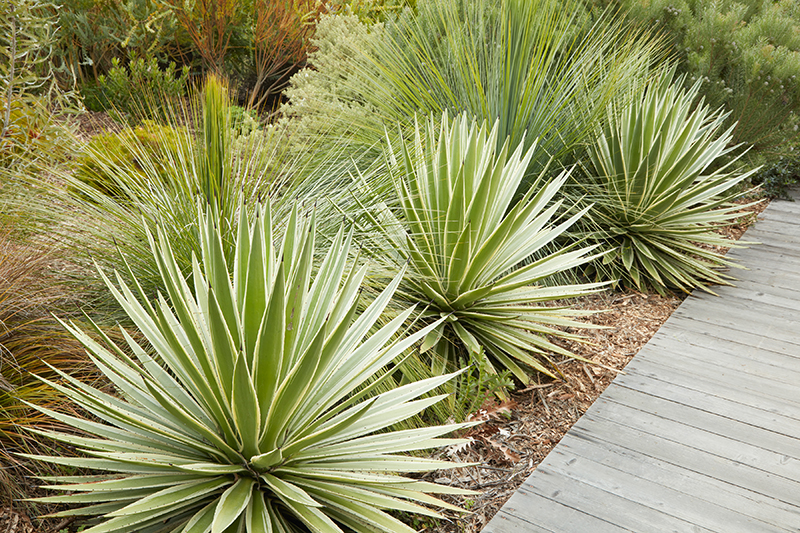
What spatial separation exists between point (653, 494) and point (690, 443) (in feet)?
1.48

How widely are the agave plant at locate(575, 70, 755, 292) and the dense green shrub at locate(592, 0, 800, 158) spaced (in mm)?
1229

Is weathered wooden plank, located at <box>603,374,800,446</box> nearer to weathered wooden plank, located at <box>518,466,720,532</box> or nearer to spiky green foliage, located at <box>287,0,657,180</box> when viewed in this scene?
weathered wooden plank, located at <box>518,466,720,532</box>

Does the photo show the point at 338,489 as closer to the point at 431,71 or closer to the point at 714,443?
the point at 714,443

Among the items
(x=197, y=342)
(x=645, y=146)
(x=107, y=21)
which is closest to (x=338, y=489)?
(x=197, y=342)

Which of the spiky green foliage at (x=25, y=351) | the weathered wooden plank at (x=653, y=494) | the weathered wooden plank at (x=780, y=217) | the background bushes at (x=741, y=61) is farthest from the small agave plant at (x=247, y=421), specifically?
the weathered wooden plank at (x=780, y=217)

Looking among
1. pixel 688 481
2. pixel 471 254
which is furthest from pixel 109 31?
pixel 688 481

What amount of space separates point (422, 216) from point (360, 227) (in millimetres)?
402

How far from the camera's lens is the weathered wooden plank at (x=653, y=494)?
2.45m

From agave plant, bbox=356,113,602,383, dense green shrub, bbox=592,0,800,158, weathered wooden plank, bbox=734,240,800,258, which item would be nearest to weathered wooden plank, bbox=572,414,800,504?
agave plant, bbox=356,113,602,383

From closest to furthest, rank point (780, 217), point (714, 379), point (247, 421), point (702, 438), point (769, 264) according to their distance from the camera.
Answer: point (247, 421), point (702, 438), point (714, 379), point (769, 264), point (780, 217)

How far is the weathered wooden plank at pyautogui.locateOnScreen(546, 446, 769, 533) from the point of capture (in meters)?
2.45

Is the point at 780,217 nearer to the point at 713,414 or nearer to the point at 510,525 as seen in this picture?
the point at 713,414

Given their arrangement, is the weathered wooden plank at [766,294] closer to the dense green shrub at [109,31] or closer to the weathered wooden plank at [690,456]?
the weathered wooden plank at [690,456]

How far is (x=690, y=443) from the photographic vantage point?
290 cm
